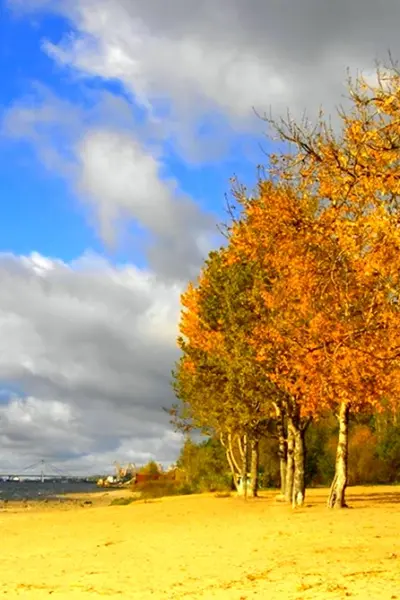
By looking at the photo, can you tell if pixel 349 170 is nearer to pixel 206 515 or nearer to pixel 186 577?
pixel 186 577

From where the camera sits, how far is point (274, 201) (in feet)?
60.0

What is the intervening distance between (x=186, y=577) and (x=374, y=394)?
12.3 meters

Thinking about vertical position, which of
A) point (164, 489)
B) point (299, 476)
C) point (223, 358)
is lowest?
point (299, 476)

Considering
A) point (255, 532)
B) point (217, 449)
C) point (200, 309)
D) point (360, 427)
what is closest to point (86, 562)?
point (255, 532)

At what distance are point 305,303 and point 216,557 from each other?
8.42 m

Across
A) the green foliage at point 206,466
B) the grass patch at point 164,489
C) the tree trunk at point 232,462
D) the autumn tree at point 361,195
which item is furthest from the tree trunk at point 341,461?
the grass patch at point 164,489

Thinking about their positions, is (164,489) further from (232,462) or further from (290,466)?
(290,466)

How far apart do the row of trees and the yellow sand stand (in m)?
4.35

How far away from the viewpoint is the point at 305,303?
77.7ft

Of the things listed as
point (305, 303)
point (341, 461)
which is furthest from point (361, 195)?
point (341, 461)

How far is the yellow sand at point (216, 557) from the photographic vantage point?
48.0 feet

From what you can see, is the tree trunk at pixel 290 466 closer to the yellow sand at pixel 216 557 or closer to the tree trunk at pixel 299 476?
the tree trunk at pixel 299 476

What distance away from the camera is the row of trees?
591 inches

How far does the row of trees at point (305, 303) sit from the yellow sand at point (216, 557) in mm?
4349
